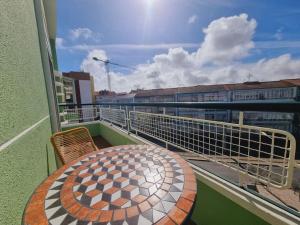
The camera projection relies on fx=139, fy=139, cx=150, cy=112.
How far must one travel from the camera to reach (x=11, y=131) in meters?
0.74

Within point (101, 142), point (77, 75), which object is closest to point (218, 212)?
point (101, 142)

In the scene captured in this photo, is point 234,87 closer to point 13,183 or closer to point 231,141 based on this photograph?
point 231,141

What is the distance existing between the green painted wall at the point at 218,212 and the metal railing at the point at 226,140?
0.90 ft

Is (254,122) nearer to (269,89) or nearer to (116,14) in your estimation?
(269,89)

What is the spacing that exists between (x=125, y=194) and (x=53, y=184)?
508mm

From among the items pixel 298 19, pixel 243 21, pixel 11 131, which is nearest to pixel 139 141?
pixel 11 131

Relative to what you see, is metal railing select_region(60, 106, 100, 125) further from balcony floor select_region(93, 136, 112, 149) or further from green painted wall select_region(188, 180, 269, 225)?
green painted wall select_region(188, 180, 269, 225)

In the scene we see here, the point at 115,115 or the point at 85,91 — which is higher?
the point at 85,91

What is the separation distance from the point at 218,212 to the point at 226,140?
891 millimetres

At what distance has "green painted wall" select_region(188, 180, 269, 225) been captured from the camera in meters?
1.06

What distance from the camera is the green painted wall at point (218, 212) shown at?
1.06 metres

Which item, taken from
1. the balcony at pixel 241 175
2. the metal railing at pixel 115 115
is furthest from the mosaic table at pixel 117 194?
the metal railing at pixel 115 115

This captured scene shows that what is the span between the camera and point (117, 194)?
734mm

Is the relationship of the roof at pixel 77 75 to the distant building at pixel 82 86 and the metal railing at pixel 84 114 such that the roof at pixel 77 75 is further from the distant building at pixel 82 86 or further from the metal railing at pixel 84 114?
the metal railing at pixel 84 114
